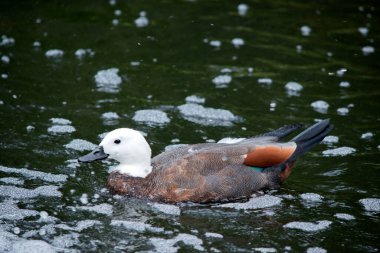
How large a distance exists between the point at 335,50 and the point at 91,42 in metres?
4.13

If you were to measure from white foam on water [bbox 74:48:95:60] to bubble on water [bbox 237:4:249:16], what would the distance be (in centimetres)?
327

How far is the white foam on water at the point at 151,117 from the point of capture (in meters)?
9.71

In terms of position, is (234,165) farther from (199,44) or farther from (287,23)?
(287,23)

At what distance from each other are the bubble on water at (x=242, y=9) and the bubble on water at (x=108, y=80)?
352 cm

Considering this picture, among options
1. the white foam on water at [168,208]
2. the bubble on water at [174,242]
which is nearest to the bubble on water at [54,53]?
the white foam on water at [168,208]

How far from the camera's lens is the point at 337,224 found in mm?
7105

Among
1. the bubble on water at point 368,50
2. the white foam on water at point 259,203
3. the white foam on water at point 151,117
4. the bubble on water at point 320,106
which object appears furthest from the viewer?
the bubble on water at point 368,50

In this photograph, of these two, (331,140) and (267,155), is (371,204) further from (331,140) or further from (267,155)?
(331,140)

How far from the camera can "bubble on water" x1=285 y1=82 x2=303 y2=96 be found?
10688 millimetres

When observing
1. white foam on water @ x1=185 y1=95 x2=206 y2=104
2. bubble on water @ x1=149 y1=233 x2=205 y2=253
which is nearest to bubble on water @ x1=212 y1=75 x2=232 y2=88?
white foam on water @ x1=185 y1=95 x2=206 y2=104

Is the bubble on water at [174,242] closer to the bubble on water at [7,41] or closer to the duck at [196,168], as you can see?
the duck at [196,168]

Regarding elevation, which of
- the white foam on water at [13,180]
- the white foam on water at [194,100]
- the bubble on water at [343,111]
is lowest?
the white foam on water at [13,180]

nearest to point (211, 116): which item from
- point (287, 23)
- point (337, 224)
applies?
point (337, 224)

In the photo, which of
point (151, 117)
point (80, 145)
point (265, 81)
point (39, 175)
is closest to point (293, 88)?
point (265, 81)
